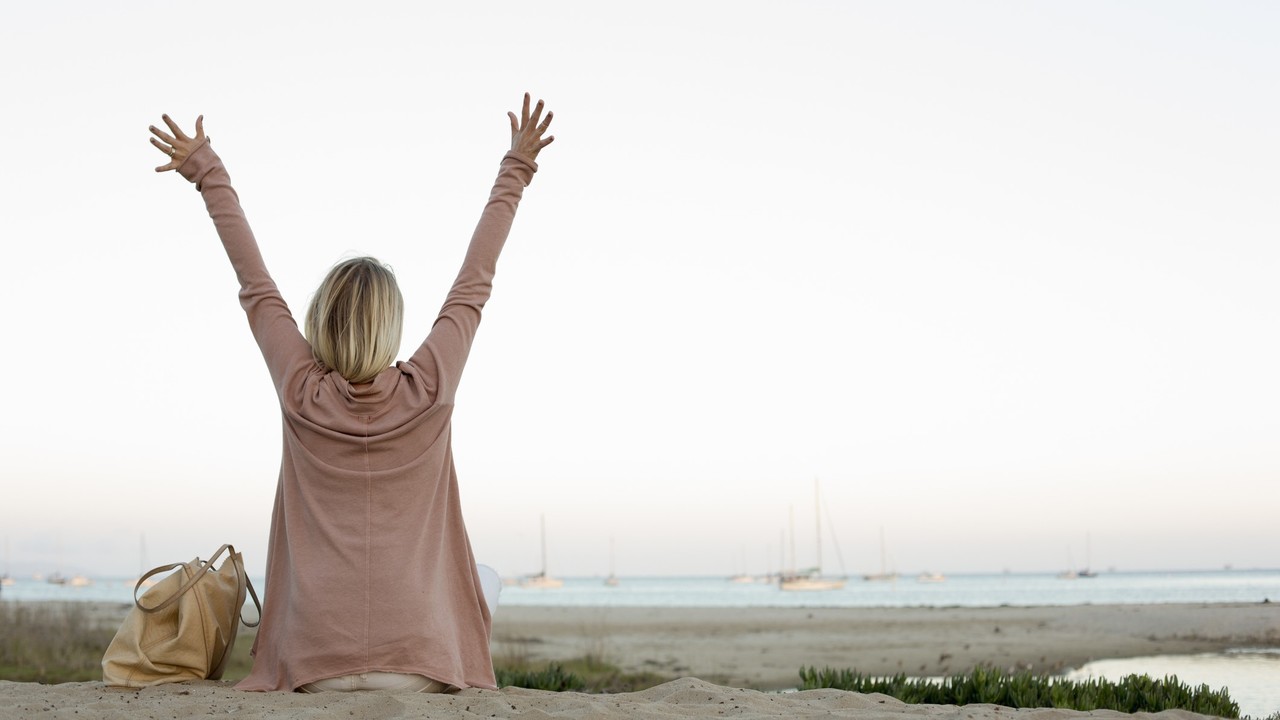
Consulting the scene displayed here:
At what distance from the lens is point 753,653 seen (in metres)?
19.6

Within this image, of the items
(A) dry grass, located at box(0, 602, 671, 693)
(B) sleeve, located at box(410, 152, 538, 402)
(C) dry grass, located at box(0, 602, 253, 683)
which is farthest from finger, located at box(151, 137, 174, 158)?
(C) dry grass, located at box(0, 602, 253, 683)

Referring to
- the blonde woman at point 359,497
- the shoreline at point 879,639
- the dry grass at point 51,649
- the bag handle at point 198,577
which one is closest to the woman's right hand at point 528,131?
the blonde woman at point 359,497

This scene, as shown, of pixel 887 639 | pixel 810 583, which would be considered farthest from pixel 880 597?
pixel 887 639

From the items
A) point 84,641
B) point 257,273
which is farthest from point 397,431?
point 84,641

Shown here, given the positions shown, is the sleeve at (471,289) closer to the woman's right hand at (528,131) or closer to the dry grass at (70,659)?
the woman's right hand at (528,131)

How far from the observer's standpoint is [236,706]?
13.5 feet

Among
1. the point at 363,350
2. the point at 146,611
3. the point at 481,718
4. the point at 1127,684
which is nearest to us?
the point at 481,718

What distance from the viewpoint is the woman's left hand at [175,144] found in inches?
185

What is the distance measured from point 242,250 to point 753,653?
53.8 ft

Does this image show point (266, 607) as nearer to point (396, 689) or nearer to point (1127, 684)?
point (396, 689)

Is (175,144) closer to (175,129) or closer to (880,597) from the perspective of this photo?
(175,129)

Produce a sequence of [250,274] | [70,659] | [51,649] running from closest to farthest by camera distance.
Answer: [250,274] → [70,659] → [51,649]

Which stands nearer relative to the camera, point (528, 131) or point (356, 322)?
point (356, 322)

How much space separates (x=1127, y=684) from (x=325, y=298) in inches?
203
